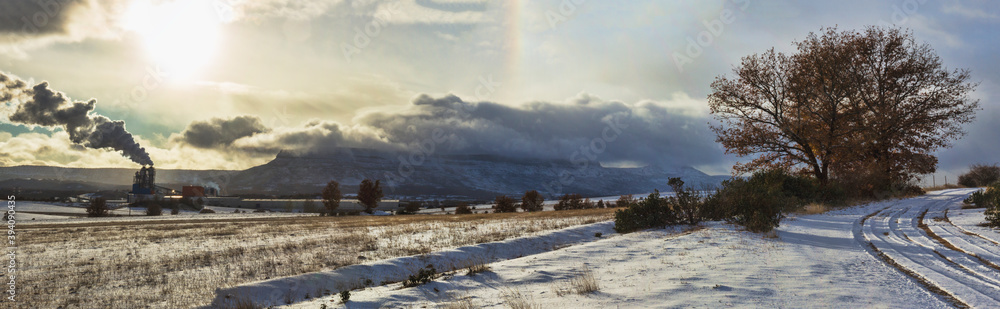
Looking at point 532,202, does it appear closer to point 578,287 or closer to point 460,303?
point 578,287

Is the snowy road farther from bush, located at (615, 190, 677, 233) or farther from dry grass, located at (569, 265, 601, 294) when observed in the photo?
bush, located at (615, 190, 677, 233)

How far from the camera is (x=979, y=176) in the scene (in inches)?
2068

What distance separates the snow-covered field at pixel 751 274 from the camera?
6492 mm

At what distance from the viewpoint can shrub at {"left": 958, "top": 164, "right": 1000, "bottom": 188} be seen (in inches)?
1945

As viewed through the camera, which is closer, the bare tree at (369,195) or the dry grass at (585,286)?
the dry grass at (585,286)

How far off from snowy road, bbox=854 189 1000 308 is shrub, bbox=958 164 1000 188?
1963 inches

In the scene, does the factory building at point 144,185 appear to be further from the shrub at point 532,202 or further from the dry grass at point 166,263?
the dry grass at point 166,263

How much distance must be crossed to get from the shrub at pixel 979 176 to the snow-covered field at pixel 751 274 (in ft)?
163

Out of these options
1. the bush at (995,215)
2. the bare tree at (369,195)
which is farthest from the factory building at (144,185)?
the bush at (995,215)

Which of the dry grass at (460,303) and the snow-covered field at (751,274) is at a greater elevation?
the snow-covered field at (751,274)

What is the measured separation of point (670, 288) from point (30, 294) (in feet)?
54.9

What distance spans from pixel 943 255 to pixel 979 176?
62.6 metres

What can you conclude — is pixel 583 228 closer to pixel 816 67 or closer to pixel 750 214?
pixel 750 214

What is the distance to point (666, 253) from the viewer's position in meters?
11.9
